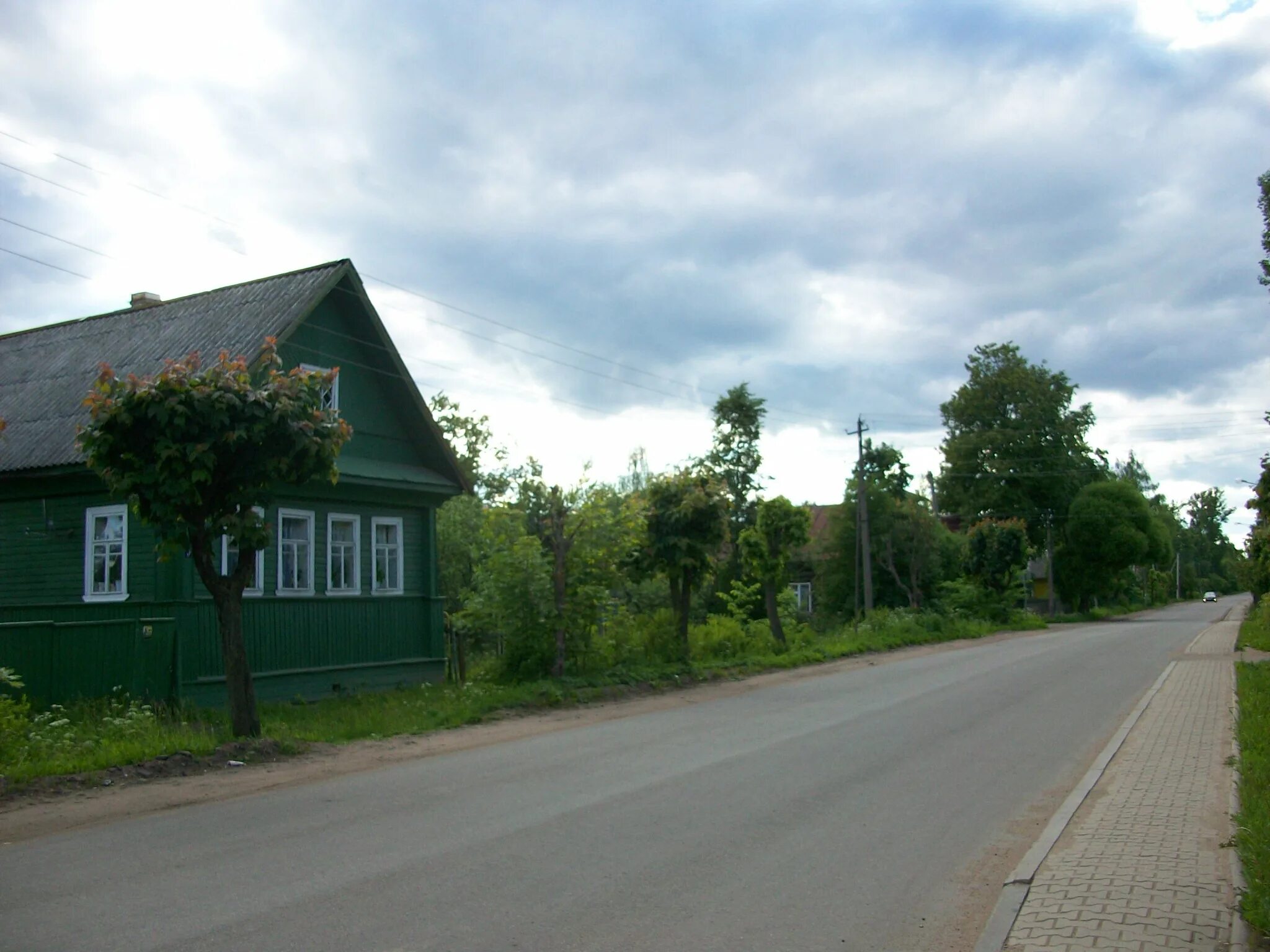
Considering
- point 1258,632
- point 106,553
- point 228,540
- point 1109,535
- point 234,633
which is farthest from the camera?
point 1109,535

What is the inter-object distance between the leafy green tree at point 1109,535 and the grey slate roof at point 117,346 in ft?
177

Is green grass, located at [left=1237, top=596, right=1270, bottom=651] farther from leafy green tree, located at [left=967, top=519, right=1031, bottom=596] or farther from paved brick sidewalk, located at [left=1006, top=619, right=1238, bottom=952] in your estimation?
paved brick sidewalk, located at [left=1006, top=619, right=1238, bottom=952]

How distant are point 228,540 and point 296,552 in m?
3.70

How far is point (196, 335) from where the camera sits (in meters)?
19.4

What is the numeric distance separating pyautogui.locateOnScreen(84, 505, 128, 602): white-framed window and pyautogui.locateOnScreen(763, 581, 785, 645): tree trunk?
1644cm

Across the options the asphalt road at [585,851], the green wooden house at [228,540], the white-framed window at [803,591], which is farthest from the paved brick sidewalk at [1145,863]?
the white-framed window at [803,591]

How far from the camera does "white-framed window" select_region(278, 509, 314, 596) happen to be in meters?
18.5

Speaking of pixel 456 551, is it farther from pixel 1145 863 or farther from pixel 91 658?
pixel 1145 863

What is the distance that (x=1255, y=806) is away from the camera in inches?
304

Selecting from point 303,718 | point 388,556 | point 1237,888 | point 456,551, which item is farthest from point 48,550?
point 1237,888

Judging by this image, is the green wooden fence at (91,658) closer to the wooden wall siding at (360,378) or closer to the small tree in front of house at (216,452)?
the small tree in front of house at (216,452)

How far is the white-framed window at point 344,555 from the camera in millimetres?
19547

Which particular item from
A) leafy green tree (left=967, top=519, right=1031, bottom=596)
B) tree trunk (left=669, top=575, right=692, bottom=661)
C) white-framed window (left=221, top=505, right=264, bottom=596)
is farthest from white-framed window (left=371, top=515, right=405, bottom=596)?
leafy green tree (left=967, top=519, right=1031, bottom=596)

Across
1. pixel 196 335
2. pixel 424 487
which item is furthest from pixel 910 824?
pixel 196 335
